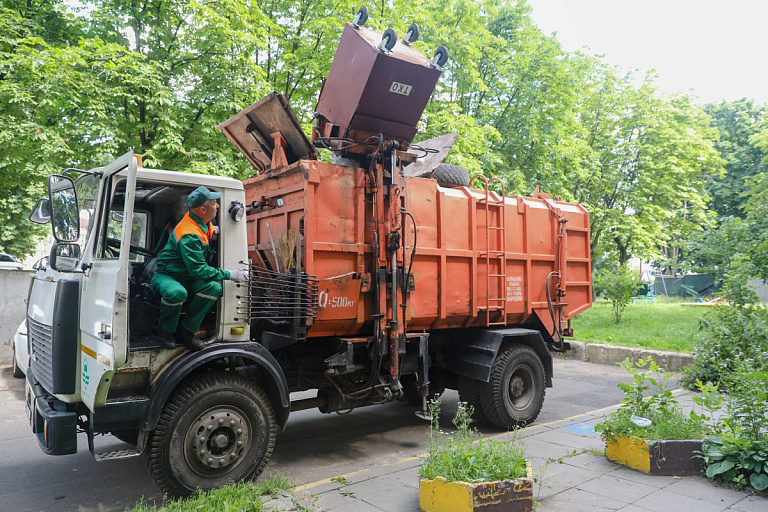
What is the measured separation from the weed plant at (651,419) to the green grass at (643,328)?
544 cm

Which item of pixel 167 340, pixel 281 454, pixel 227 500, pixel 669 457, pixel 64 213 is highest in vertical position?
pixel 64 213

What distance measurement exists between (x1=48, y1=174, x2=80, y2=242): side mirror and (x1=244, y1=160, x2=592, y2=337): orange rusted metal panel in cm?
163

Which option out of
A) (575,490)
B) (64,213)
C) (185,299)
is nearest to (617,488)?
(575,490)

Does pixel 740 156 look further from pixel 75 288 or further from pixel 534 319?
pixel 75 288

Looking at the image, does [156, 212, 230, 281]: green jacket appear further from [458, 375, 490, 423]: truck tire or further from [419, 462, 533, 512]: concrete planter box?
[458, 375, 490, 423]: truck tire

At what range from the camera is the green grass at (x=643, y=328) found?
11.3m

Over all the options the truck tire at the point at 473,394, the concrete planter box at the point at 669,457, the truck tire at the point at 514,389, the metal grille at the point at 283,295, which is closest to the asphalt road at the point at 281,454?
the truck tire at the point at 473,394

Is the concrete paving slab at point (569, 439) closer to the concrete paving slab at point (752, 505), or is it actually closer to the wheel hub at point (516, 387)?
the wheel hub at point (516, 387)

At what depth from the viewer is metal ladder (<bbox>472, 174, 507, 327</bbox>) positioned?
6633 mm

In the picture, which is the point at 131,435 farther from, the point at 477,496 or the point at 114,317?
the point at 477,496

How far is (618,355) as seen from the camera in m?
11.2

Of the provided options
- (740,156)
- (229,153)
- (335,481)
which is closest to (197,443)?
(335,481)

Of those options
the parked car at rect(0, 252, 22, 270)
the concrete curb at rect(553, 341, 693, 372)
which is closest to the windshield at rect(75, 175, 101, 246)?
the concrete curb at rect(553, 341, 693, 372)

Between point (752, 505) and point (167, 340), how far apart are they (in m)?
4.64
